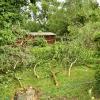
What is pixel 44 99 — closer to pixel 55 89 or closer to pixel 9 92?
pixel 55 89

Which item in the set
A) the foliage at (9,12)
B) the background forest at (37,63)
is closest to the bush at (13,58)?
the background forest at (37,63)

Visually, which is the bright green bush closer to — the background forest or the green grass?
the background forest

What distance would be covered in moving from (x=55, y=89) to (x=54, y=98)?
0.94 meters

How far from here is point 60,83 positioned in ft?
32.2

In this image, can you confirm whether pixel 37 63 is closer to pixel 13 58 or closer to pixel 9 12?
pixel 13 58

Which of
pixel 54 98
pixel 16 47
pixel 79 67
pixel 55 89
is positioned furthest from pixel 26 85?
pixel 79 67

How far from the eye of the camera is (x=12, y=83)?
32.9ft

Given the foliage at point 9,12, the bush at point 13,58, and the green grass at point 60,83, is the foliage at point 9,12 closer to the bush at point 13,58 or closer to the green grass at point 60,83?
the bush at point 13,58

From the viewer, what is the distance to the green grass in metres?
8.52

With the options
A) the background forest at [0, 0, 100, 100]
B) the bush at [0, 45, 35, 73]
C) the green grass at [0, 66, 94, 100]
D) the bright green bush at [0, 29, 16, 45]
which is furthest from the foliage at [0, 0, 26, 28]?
the green grass at [0, 66, 94, 100]

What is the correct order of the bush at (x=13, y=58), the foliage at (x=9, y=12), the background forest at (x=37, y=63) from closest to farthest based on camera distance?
the background forest at (x=37, y=63) → the bush at (x=13, y=58) → the foliage at (x=9, y=12)

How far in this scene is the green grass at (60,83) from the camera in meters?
8.52

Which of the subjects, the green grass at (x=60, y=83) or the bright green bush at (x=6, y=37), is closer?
the green grass at (x=60, y=83)

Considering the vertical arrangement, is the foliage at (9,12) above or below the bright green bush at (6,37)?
above
